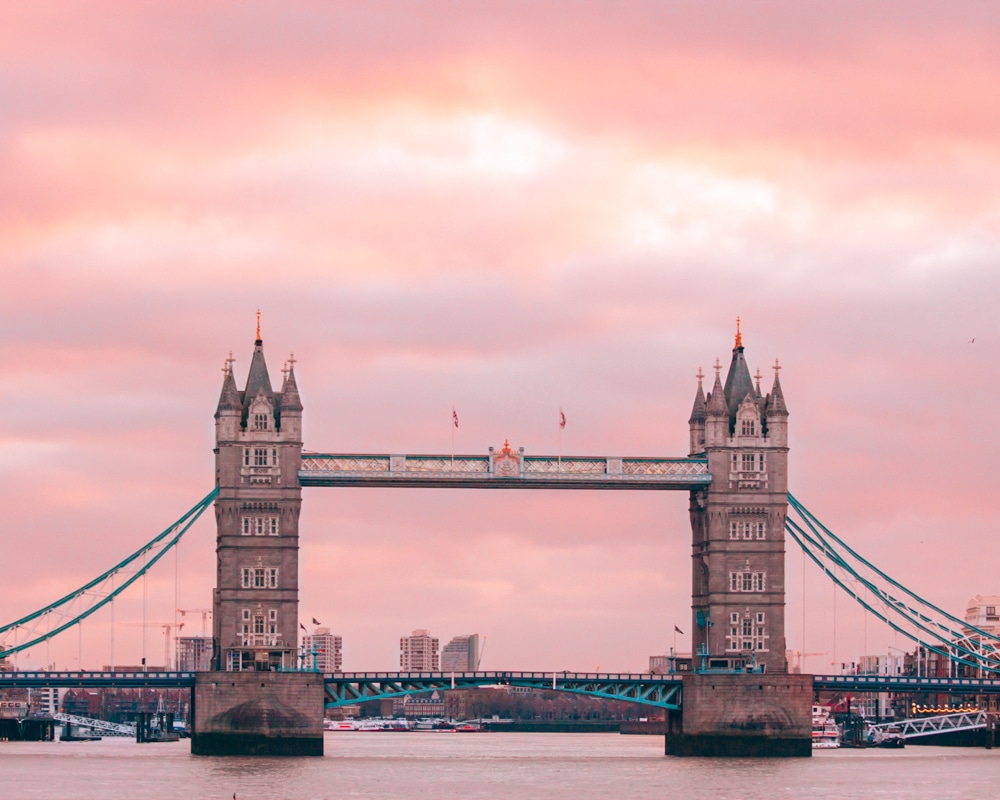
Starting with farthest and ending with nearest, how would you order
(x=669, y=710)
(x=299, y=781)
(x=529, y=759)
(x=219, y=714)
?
1. (x=529, y=759)
2. (x=669, y=710)
3. (x=219, y=714)
4. (x=299, y=781)

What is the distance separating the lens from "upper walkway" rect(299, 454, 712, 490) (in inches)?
6314

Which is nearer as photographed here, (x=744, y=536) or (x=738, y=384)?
(x=744, y=536)

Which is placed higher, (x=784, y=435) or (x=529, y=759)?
(x=784, y=435)

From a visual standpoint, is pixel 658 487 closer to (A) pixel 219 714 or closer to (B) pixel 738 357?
(B) pixel 738 357

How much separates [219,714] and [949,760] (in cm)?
5458

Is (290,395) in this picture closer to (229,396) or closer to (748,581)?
(229,396)

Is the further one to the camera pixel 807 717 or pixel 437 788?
pixel 807 717

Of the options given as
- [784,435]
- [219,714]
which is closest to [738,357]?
[784,435]

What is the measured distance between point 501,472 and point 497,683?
14.4 m

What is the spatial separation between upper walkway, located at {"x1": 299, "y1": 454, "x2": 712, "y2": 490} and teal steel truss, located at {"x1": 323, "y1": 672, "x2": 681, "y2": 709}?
12.9 m

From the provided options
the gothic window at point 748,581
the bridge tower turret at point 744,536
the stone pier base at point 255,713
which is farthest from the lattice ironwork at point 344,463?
the gothic window at point 748,581

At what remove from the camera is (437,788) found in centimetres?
13425

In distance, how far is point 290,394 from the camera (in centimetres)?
16112

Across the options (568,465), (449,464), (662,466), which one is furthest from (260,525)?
(662,466)
